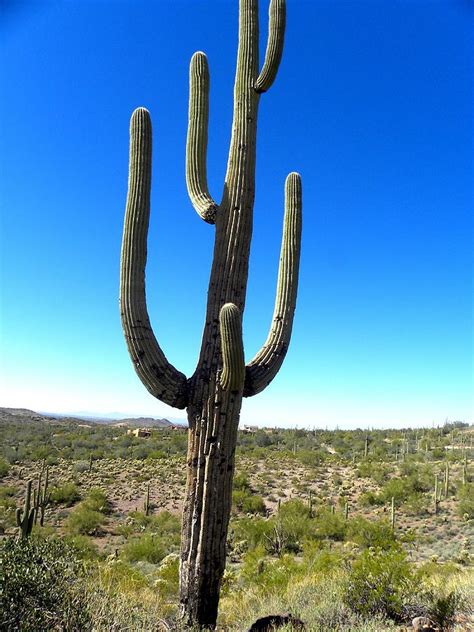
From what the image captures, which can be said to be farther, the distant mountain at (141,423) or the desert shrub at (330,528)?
the distant mountain at (141,423)

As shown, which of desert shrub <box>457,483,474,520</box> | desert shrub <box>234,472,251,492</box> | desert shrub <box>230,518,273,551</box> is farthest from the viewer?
desert shrub <box>234,472,251,492</box>

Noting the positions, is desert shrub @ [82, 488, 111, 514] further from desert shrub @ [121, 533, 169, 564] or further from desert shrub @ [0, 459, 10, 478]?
desert shrub @ [0, 459, 10, 478]

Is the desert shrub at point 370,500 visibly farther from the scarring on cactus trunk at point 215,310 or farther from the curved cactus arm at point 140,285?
the curved cactus arm at point 140,285

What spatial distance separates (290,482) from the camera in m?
23.8

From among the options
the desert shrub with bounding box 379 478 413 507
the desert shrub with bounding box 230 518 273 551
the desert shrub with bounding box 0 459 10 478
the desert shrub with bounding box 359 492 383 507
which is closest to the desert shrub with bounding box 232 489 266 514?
the desert shrub with bounding box 230 518 273 551

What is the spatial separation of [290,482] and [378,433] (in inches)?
946

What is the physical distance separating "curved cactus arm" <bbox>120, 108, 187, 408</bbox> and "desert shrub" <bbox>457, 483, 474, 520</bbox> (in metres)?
17.1

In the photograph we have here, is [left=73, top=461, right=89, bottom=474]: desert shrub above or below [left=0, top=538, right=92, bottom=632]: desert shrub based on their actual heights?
below

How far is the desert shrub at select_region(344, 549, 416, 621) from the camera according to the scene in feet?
20.6

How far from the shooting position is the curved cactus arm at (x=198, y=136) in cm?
607

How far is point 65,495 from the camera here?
19203 millimetres

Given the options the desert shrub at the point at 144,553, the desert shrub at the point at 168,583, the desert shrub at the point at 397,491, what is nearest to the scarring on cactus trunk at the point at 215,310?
the desert shrub at the point at 168,583

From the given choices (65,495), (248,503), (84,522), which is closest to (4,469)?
(65,495)

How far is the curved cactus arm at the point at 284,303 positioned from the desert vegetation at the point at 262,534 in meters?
2.75
